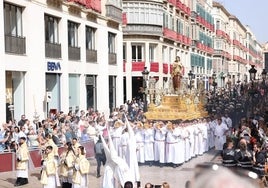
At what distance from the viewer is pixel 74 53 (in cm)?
2967

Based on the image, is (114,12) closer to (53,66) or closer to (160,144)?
(53,66)

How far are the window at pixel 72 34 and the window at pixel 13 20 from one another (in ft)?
20.9

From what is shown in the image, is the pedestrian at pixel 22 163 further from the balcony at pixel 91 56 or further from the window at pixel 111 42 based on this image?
the window at pixel 111 42

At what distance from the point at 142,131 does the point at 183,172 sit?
8.13 ft

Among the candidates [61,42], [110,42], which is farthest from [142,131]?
[110,42]

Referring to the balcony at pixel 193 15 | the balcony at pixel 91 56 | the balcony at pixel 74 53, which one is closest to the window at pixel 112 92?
the balcony at pixel 91 56

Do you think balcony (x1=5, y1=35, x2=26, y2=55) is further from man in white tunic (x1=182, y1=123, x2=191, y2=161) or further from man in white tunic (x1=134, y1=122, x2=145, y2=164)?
man in white tunic (x1=182, y1=123, x2=191, y2=161)

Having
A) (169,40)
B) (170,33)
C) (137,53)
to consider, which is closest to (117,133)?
(137,53)

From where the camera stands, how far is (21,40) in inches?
902

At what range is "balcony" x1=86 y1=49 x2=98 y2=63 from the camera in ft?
105

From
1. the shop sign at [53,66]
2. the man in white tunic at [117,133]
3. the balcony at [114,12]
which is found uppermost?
the balcony at [114,12]

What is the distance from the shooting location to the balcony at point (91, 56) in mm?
32027

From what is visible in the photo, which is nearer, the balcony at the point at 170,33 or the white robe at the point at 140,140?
the white robe at the point at 140,140

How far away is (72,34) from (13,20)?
7605mm
